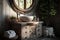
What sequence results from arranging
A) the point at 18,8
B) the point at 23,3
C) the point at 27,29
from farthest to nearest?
the point at 23,3
the point at 18,8
the point at 27,29

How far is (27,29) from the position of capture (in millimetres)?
3977

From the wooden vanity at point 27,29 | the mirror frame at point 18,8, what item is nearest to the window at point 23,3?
the mirror frame at point 18,8

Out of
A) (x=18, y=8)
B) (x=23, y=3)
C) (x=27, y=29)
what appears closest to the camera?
(x=27, y=29)

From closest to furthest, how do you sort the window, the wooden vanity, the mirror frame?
1. the wooden vanity
2. the mirror frame
3. the window

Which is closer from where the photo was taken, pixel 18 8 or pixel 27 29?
pixel 27 29

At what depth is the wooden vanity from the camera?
151 inches

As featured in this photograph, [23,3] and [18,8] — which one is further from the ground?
[23,3]

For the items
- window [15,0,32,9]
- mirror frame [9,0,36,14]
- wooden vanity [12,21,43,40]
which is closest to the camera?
wooden vanity [12,21,43,40]

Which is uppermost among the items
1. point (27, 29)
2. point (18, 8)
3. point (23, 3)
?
point (23, 3)

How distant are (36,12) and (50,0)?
54 cm

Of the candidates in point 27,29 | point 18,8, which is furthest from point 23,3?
point 27,29

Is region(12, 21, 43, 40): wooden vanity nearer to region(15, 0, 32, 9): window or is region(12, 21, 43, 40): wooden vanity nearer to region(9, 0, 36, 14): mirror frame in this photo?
region(9, 0, 36, 14): mirror frame

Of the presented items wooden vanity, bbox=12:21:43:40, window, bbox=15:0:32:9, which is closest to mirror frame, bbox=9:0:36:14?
window, bbox=15:0:32:9

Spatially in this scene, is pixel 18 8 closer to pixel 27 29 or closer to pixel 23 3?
pixel 23 3
